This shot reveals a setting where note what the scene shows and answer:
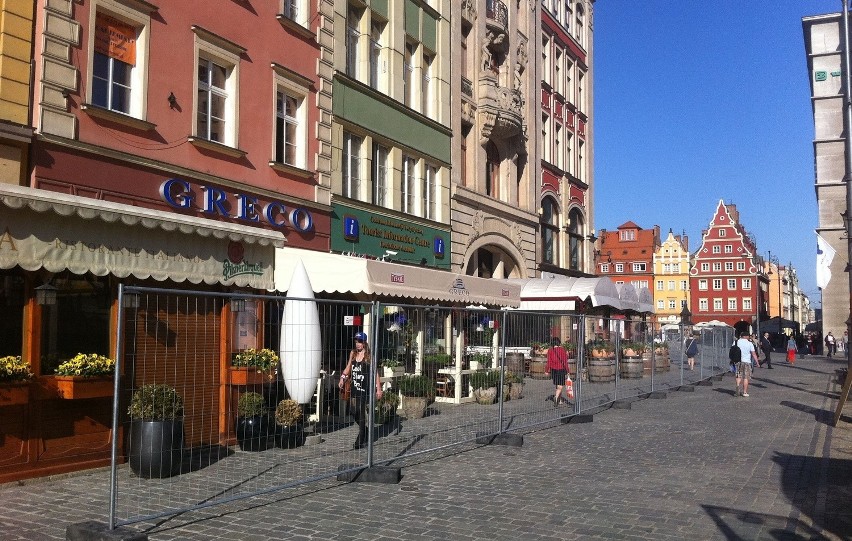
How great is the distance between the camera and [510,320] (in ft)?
40.2

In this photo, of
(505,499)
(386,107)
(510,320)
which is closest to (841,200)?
(386,107)

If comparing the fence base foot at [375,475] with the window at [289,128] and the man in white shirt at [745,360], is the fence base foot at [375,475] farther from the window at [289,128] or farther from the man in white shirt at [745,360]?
the man in white shirt at [745,360]

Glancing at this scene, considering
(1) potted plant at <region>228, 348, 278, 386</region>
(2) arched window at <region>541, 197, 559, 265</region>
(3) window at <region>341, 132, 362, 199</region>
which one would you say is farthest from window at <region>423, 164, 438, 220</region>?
(1) potted plant at <region>228, 348, 278, 386</region>

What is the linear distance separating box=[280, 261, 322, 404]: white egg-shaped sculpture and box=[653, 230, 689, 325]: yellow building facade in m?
99.4

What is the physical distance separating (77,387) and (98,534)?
11.2ft

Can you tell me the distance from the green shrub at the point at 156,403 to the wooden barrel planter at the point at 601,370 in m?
9.12

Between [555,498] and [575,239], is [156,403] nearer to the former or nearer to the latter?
[555,498]

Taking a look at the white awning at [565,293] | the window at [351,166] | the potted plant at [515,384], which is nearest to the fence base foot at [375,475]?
the potted plant at [515,384]

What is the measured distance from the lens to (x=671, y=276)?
341 ft

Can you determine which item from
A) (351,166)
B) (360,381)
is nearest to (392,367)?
(360,381)

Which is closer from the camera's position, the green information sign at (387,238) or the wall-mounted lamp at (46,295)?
the wall-mounted lamp at (46,295)

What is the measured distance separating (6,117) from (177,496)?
6369 millimetres

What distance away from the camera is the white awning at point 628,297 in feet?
95.1

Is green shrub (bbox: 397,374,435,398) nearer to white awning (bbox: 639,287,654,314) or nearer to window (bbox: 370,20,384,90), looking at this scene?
window (bbox: 370,20,384,90)
